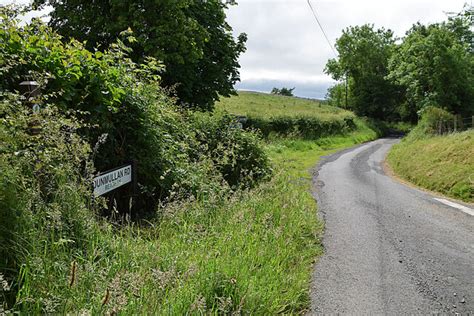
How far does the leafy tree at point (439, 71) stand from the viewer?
3838 centimetres

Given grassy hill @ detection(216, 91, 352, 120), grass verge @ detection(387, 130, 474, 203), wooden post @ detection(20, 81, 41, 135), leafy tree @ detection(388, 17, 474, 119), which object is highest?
leafy tree @ detection(388, 17, 474, 119)

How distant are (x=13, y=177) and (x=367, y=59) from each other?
6818cm

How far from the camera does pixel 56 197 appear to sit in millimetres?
3363

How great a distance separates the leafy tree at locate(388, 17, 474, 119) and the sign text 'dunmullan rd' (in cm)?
3948

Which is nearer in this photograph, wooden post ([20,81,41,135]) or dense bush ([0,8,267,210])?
wooden post ([20,81,41,135])

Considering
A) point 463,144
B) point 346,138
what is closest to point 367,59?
point 346,138

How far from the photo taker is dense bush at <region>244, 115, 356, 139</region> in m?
26.2

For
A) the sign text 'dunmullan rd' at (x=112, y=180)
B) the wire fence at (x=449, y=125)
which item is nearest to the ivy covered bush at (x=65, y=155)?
the sign text 'dunmullan rd' at (x=112, y=180)

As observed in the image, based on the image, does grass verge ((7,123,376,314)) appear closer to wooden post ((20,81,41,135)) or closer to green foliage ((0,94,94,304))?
green foliage ((0,94,94,304))

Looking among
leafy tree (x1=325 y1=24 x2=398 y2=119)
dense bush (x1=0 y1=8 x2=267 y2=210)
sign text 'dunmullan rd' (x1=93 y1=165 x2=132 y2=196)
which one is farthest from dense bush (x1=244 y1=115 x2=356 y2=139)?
leafy tree (x1=325 y1=24 x2=398 y2=119)

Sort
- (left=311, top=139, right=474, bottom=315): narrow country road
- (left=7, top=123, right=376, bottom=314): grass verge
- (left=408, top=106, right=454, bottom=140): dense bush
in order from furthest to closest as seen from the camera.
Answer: (left=408, top=106, right=454, bottom=140): dense bush → (left=311, top=139, right=474, bottom=315): narrow country road → (left=7, top=123, right=376, bottom=314): grass verge

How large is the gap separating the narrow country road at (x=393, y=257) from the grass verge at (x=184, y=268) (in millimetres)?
386

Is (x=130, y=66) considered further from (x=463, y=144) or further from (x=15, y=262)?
(x=463, y=144)

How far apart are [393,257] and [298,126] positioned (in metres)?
24.7
